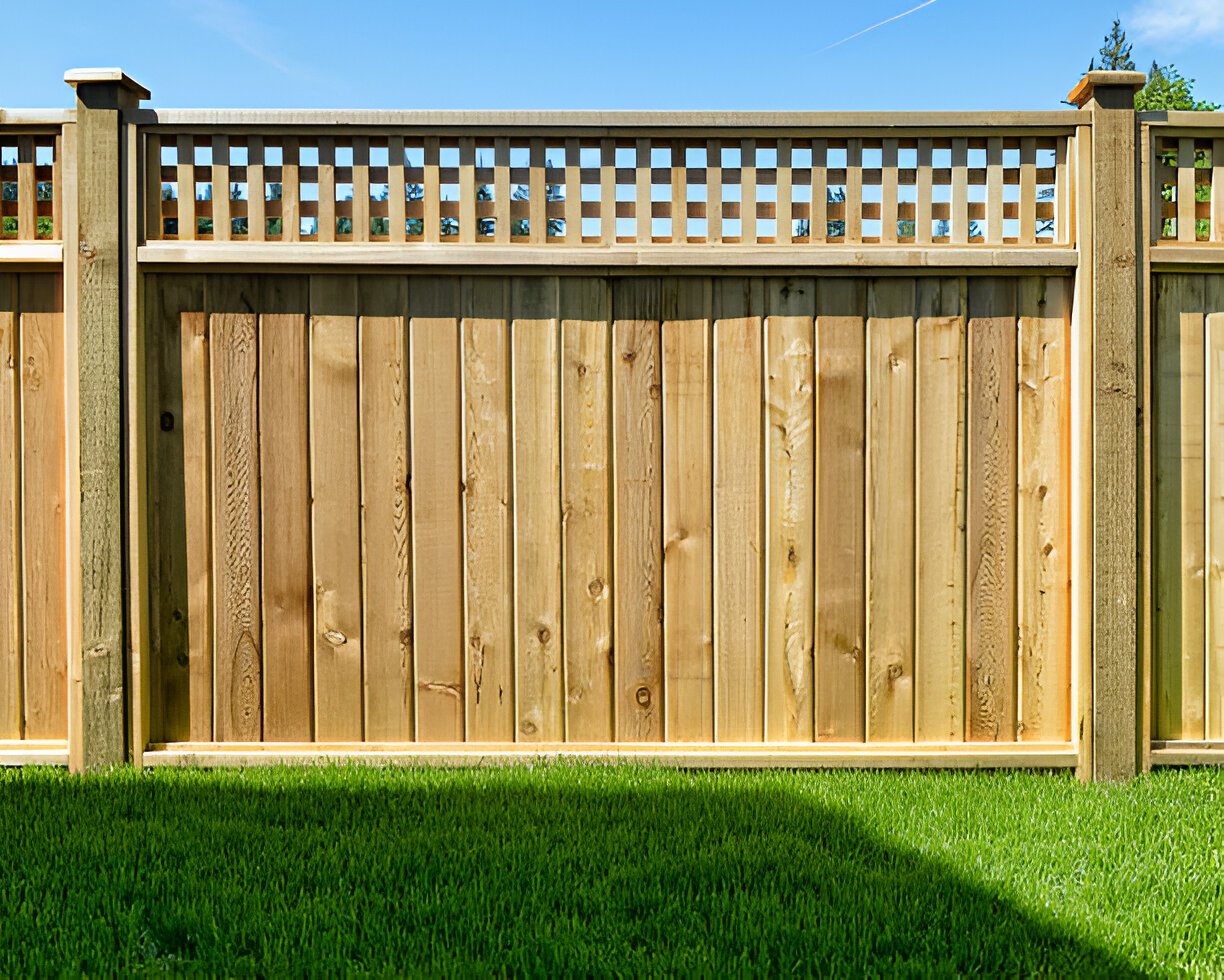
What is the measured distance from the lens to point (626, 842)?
2.65m

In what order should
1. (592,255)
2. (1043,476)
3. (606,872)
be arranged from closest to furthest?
(606,872) → (592,255) → (1043,476)

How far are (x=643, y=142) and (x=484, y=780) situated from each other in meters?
2.08

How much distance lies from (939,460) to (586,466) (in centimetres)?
115

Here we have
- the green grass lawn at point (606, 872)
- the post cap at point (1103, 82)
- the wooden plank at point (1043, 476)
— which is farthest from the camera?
the wooden plank at point (1043, 476)

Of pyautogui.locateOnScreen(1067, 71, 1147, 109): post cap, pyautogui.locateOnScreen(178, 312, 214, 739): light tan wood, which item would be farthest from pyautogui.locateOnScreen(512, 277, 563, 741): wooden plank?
pyautogui.locateOnScreen(1067, 71, 1147, 109): post cap

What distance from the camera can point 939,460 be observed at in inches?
132

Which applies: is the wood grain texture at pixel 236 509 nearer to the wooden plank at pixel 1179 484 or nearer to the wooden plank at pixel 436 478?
the wooden plank at pixel 436 478

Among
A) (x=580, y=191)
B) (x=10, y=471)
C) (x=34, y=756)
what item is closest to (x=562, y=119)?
(x=580, y=191)

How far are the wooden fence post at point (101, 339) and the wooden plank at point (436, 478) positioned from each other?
0.95 metres

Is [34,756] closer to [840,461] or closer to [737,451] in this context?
[737,451]

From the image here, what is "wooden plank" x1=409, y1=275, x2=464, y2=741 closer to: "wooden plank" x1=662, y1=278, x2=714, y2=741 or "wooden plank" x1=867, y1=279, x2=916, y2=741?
"wooden plank" x1=662, y1=278, x2=714, y2=741

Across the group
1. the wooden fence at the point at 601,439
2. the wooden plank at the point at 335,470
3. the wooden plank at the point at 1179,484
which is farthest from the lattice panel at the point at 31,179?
the wooden plank at the point at 1179,484

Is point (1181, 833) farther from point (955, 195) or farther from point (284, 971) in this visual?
point (284, 971)

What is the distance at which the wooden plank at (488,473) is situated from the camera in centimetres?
332
